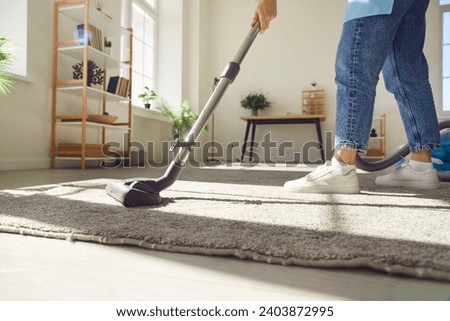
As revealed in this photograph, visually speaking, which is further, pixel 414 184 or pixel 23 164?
pixel 23 164

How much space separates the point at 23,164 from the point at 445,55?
5.43 m

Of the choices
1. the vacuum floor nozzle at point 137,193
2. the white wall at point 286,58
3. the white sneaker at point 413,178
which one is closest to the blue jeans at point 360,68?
the white sneaker at point 413,178

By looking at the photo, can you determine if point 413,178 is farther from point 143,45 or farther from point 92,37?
point 143,45

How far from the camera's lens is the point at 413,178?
131 cm

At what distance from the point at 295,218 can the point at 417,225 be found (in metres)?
0.21

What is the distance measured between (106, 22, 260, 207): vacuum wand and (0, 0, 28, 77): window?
2001 mm

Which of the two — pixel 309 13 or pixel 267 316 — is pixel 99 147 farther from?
pixel 309 13

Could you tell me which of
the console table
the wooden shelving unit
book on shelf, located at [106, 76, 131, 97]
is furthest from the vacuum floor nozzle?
the console table

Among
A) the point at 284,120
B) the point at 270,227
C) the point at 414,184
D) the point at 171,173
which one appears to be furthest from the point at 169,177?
the point at 284,120

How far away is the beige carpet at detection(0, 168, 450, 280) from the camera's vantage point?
17.0 inches

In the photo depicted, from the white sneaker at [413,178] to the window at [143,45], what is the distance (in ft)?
11.6

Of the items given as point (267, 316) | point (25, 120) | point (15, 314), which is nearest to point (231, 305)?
point (267, 316)

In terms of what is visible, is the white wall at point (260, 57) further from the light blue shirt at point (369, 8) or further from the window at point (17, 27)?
the light blue shirt at point (369, 8)

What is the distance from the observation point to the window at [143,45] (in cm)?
439
